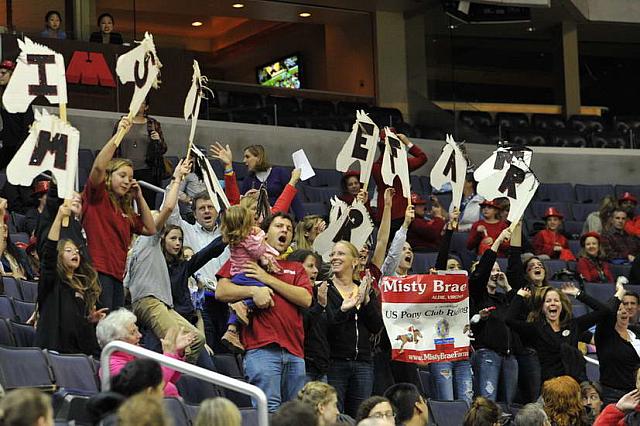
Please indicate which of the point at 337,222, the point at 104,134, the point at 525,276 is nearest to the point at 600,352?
the point at 525,276

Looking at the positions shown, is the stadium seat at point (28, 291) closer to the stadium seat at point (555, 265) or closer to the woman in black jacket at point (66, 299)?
the woman in black jacket at point (66, 299)

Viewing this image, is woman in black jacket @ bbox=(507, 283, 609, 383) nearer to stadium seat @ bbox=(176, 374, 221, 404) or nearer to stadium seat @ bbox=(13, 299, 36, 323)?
stadium seat @ bbox=(176, 374, 221, 404)

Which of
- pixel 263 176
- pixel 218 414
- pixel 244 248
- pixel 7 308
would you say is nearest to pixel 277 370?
pixel 244 248

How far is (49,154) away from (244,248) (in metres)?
1.18

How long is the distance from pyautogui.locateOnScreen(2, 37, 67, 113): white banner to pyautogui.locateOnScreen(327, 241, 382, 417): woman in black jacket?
6.16 feet

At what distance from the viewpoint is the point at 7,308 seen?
341 inches

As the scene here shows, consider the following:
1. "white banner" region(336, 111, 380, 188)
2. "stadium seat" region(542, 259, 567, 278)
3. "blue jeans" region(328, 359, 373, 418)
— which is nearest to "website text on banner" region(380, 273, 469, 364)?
"blue jeans" region(328, 359, 373, 418)

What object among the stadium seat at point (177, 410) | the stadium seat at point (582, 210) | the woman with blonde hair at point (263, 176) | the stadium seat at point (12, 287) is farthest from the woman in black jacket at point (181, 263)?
the stadium seat at point (582, 210)

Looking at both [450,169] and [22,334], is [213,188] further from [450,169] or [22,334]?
[450,169]

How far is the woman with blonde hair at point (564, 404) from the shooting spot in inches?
328

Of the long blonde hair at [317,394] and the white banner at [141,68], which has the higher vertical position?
the white banner at [141,68]

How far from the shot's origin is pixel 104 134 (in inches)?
594

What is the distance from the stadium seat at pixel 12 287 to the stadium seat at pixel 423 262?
3908mm

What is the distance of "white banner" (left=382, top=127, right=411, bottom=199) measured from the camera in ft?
35.3
